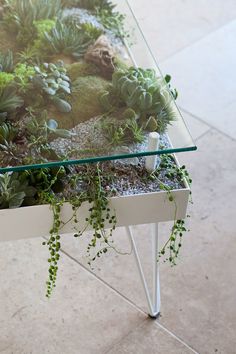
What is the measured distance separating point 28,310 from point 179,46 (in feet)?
5.01

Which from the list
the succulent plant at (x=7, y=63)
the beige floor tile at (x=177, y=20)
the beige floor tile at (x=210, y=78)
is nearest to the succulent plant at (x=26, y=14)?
the succulent plant at (x=7, y=63)

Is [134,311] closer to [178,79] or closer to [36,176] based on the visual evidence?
[36,176]

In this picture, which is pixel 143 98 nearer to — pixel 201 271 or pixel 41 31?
pixel 41 31

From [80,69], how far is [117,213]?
0.36 m

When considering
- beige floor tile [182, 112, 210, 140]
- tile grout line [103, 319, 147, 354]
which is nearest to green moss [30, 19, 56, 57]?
tile grout line [103, 319, 147, 354]

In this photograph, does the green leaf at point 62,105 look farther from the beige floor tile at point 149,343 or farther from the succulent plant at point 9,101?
the beige floor tile at point 149,343

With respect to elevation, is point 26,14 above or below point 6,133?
above

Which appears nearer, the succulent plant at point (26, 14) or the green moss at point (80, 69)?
the green moss at point (80, 69)

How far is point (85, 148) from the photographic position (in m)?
1.21

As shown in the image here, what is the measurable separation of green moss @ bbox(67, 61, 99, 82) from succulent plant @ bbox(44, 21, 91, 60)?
0.04 metres

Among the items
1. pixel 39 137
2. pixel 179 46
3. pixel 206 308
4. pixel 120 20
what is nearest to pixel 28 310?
pixel 206 308

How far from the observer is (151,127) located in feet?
4.12

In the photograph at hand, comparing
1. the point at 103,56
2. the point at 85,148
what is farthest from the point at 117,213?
the point at 103,56

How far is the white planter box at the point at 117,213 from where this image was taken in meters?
1.26
